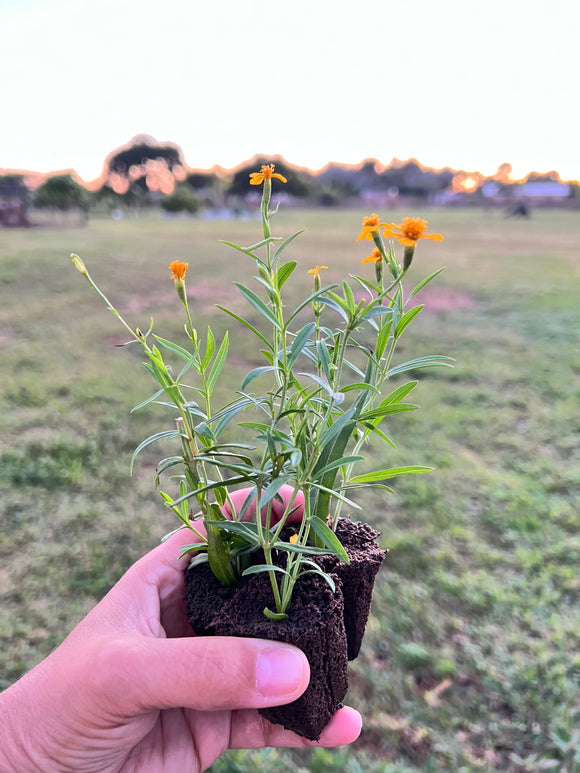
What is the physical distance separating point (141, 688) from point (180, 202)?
17459 mm

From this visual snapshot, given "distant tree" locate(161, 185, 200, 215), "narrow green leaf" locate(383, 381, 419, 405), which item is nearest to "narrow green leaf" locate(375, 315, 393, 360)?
"narrow green leaf" locate(383, 381, 419, 405)

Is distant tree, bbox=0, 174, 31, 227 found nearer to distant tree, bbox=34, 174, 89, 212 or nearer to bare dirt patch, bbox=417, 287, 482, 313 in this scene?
distant tree, bbox=34, 174, 89, 212

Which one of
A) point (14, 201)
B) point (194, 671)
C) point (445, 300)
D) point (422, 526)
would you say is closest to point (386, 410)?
point (194, 671)

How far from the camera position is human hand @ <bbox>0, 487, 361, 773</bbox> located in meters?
0.67

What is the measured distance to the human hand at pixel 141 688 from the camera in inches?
26.5

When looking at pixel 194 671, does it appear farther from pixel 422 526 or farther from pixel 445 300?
pixel 445 300

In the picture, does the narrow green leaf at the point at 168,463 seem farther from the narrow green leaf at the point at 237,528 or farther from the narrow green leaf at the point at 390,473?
the narrow green leaf at the point at 390,473

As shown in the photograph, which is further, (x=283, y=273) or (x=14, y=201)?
(x=14, y=201)

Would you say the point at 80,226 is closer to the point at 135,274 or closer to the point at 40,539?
the point at 135,274

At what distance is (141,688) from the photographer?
67 centimetres

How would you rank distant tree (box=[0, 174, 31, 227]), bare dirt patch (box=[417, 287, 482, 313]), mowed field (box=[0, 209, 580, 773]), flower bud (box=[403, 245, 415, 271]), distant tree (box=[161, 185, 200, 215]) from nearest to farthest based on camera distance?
flower bud (box=[403, 245, 415, 271])
mowed field (box=[0, 209, 580, 773])
bare dirt patch (box=[417, 287, 482, 313])
distant tree (box=[0, 174, 31, 227])
distant tree (box=[161, 185, 200, 215])

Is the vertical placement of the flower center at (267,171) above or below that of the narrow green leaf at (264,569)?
above

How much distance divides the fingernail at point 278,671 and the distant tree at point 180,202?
56.7 feet

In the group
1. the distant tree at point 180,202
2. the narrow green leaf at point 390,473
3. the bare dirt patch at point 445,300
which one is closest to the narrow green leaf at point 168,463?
the narrow green leaf at point 390,473
